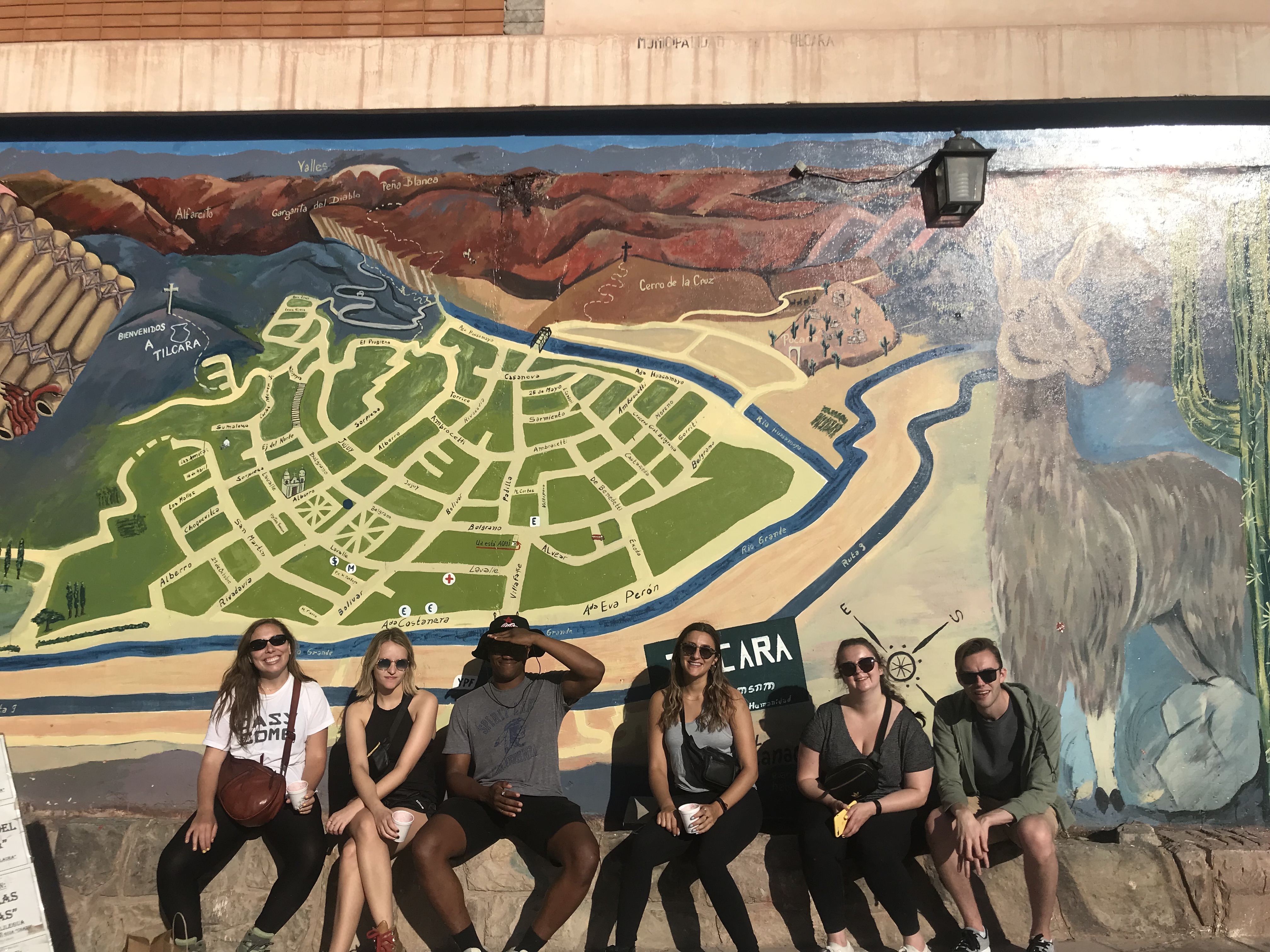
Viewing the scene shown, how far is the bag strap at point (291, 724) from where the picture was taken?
13.9ft

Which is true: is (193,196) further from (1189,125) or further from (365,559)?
(1189,125)

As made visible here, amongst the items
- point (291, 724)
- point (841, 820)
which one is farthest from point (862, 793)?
point (291, 724)

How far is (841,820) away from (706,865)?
1.86 ft

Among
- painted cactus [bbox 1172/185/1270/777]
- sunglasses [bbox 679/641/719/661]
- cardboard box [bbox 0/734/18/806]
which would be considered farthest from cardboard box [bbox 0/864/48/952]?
painted cactus [bbox 1172/185/1270/777]

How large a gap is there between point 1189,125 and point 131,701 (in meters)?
6.10

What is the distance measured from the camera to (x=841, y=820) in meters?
3.94

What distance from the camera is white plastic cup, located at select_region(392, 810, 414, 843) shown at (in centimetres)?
406

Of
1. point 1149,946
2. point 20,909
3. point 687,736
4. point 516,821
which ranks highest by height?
point 687,736

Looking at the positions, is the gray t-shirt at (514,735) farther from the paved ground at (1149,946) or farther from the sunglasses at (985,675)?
the sunglasses at (985,675)

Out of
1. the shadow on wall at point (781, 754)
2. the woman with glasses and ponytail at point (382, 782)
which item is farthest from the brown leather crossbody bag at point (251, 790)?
the shadow on wall at point (781, 754)

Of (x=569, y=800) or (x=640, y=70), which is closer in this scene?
(x=569, y=800)

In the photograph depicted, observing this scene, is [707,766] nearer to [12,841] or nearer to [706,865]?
[706,865]

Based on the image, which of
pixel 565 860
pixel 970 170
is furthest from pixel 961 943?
pixel 970 170

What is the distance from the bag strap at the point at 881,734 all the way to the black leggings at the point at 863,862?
0.75 ft
